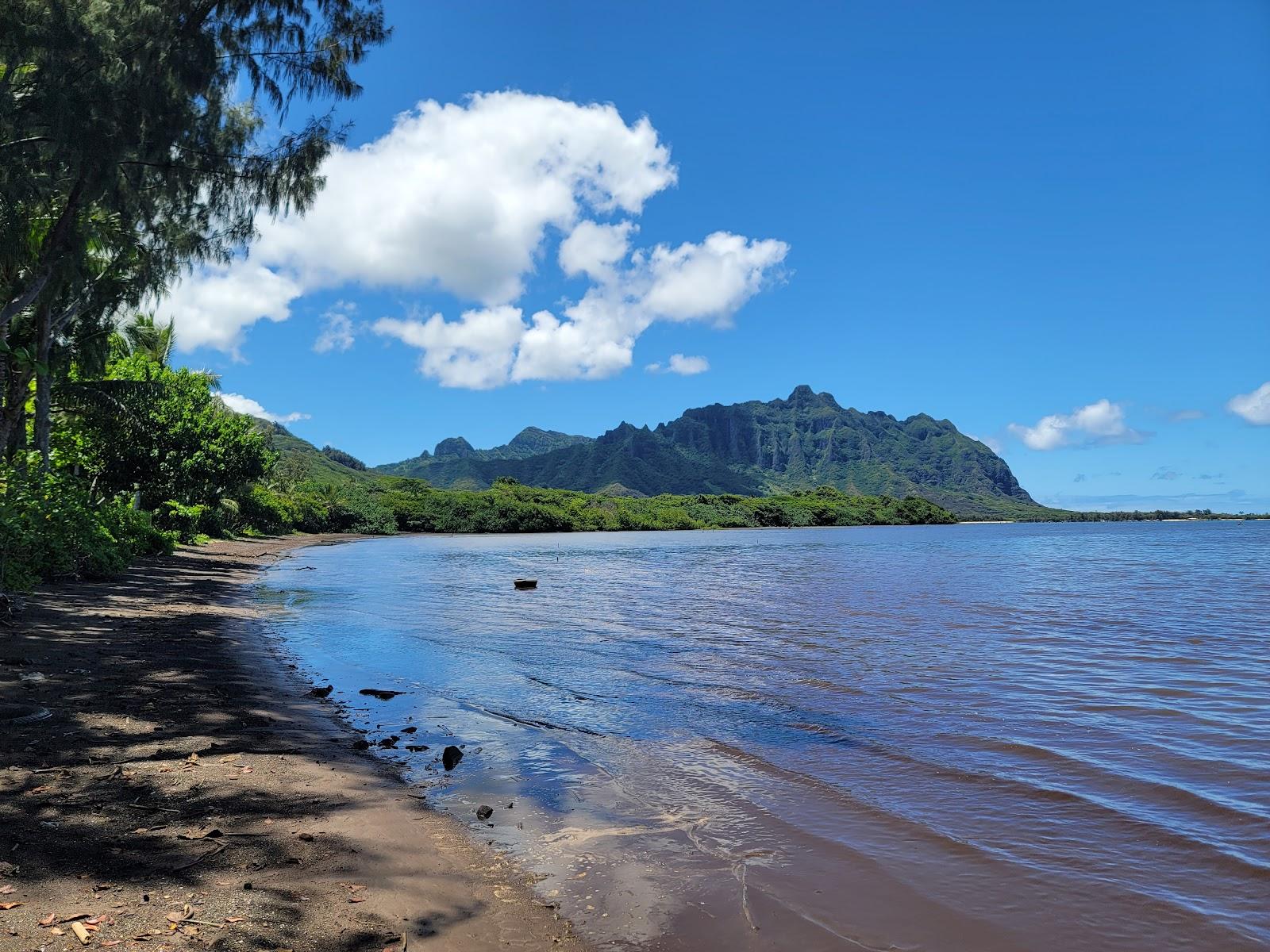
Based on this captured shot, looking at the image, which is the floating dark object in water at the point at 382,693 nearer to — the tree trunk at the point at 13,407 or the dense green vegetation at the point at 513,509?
the tree trunk at the point at 13,407

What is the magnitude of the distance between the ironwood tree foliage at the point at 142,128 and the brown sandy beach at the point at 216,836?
7.88 metres

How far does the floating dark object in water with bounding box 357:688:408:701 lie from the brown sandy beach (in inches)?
47.5

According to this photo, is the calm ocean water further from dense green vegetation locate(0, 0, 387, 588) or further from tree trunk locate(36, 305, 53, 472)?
tree trunk locate(36, 305, 53, 472)

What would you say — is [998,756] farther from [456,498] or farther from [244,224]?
[456,498]

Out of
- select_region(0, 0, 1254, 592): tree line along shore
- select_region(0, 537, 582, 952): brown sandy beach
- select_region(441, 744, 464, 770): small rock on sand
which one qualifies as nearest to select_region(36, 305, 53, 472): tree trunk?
select_region(0, 0, 1254, 592): tree line along shore

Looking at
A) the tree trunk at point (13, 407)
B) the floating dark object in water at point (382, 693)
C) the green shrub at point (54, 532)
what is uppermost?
the tree trunk at point (13, 407)

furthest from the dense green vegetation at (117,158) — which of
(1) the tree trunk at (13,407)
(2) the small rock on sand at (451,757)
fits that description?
(2) the small rock on sand at (451,757)

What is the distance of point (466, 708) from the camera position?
33.2 ft

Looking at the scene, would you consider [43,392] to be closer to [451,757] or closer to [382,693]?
[382,693]

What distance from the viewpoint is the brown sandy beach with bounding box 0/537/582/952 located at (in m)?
3.82

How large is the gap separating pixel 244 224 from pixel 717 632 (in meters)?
13.9

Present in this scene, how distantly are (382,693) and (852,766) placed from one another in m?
6.56

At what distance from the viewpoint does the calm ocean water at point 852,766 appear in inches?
193

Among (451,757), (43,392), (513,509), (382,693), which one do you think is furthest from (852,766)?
→ (513,509)
